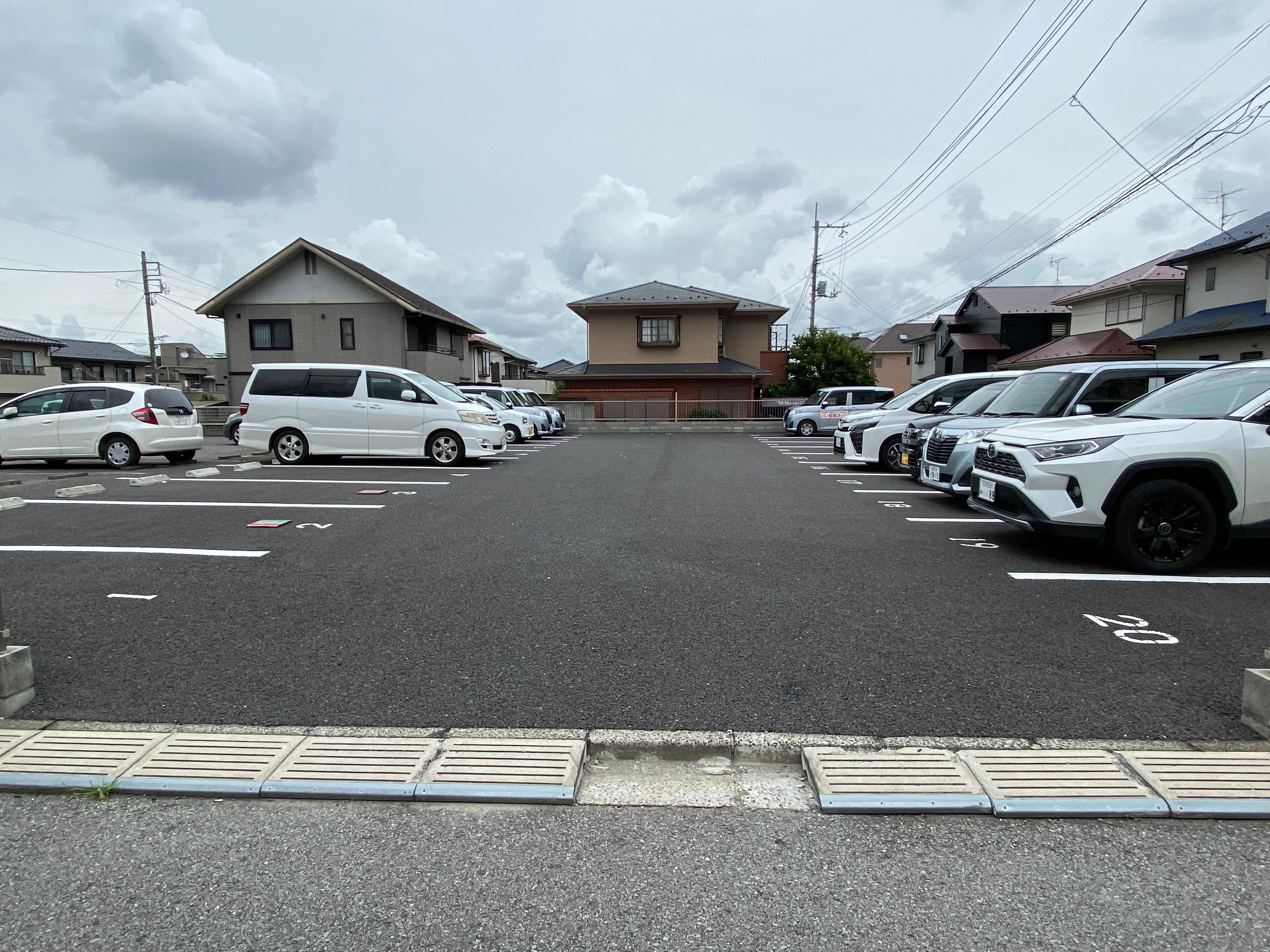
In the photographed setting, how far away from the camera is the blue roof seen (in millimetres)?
19938

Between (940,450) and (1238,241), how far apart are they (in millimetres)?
19513

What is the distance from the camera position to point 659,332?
33.1 m

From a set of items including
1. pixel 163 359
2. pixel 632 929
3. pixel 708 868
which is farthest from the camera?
pixel 163 359

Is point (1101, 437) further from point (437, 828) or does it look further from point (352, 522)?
point (352, 522)

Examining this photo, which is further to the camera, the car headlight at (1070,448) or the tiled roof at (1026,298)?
the tiled roof at (1026,298)

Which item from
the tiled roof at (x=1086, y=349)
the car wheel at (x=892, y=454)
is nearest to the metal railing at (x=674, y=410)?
the tiled roof at (x=1086, y=349)

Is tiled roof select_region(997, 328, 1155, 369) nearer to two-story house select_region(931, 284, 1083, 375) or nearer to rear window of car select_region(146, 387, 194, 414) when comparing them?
two-story house select_region(931, 284, 1083, 375)

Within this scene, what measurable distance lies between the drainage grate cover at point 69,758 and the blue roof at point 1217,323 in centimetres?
2503

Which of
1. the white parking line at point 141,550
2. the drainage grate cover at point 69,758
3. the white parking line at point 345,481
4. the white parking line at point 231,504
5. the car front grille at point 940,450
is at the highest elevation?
the car front grille at point 940,450

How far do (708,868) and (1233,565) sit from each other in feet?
18.8

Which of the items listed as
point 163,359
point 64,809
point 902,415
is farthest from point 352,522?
point 163,359

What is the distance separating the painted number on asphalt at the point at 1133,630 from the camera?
424 centimetres

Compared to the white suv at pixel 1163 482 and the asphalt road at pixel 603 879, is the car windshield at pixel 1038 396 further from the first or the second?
the asphalt road at pixel 603 879

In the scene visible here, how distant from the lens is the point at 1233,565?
586 centimetres
